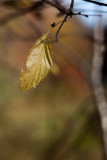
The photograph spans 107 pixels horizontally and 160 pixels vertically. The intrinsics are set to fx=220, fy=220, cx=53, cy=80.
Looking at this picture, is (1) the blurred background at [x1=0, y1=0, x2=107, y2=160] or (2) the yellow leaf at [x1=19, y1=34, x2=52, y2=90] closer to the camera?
(2) the yellow leaf at [x1=19, y1=34, x2=52, y2=90]

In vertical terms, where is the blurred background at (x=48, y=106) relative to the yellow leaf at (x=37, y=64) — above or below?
above

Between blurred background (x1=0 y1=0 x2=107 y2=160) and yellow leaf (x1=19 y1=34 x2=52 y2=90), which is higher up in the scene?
blurred background (x1=0 y1=0 x2=107 y2=160)

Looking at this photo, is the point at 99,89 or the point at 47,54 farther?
the point at 99,89

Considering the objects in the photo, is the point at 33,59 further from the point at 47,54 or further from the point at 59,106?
the point at 59,106

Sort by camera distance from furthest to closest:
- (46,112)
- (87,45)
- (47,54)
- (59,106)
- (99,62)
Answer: (87,45) < (59,106) < (46,112) < (99,62) < (47,54)

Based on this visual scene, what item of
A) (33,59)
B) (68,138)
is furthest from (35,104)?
(33,59)
